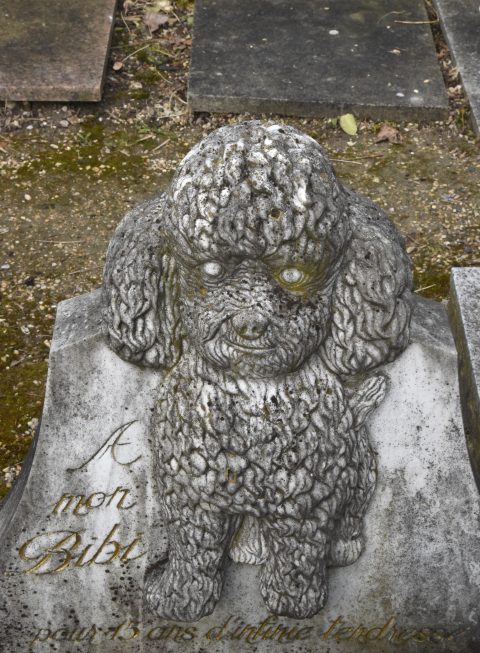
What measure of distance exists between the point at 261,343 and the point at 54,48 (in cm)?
382

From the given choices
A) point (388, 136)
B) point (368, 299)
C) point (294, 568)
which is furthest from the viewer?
point (388, 136)

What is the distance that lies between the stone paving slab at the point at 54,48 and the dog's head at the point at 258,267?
312 cm

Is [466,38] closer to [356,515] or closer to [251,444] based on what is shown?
[356,515]

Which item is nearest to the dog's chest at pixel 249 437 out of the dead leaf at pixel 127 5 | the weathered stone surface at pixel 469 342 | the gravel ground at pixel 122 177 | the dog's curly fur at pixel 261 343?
the dog's curly fur at pixel 261 343

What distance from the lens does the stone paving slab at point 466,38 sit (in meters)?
5.58

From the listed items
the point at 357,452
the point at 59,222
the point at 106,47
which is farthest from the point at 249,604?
the point at 106,47

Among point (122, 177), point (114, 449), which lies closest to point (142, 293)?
point (114, 449)

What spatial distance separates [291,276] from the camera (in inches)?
93.9

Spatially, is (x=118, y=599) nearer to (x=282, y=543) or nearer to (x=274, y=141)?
(x=282, y=543)

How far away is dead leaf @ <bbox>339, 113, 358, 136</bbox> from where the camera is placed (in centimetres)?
546

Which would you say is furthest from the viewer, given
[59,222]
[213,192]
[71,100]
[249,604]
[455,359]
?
[71,100]

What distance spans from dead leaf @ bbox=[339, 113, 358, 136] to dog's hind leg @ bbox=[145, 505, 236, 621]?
3160mm

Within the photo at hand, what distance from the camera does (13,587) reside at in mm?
2979

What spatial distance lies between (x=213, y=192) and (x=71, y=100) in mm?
3516
